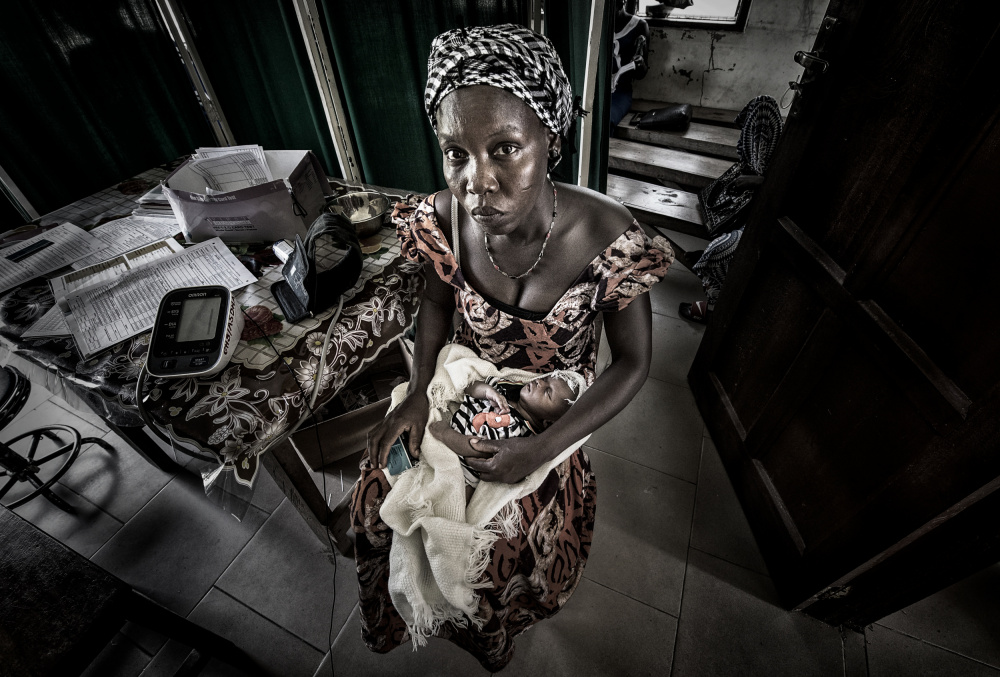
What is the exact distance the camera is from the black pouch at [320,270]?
1186 mm

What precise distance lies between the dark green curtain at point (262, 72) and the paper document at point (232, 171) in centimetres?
88

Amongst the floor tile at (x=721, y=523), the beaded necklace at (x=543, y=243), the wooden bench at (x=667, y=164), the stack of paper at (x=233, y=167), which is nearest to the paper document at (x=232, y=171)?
the stack of paper at (x=233, y=167)

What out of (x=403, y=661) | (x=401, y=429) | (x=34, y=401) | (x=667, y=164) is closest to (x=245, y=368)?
(x=401, y=429)

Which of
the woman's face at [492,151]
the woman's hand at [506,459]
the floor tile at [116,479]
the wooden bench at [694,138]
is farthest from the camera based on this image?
the wooden bench at [694,138]

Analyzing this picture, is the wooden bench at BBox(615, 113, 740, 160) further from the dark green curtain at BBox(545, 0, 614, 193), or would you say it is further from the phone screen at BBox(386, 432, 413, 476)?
the phone screen at BBox(386, 432, 413, 476)

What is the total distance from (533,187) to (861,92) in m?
1.10

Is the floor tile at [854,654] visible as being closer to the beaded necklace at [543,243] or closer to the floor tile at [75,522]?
the beaded necklace at [543,243]

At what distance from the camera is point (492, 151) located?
3.08 ft

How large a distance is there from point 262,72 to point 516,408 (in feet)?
8.19

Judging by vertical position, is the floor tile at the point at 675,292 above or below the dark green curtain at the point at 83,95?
below

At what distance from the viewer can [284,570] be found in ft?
5.87

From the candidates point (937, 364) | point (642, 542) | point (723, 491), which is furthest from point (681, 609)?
point (937, 364)

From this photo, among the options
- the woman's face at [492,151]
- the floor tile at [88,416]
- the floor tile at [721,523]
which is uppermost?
the woman's face at [492,151]

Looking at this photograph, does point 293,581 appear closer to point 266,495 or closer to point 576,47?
point 266,495
